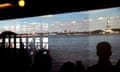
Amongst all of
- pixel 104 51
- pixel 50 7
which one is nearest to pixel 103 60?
pixel 104 51

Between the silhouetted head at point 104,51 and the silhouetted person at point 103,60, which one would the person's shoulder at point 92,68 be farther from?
the silhouetted head at point 104,51

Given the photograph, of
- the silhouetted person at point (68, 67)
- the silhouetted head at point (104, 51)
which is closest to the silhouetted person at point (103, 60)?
the silhouetted head at point (104, 51)

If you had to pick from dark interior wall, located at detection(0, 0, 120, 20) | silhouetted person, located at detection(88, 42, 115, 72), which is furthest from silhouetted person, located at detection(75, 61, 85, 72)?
dark interior wall, located at detection(0, 0, 120, 20)

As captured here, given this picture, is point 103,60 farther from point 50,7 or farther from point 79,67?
point 50,7

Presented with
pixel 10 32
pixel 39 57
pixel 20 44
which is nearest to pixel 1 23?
pixel 10 32

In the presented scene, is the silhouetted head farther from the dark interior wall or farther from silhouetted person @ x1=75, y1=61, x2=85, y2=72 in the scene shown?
the dark interior wall

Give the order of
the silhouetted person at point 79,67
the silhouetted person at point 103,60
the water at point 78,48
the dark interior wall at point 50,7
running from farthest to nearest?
the silhouetted person at point 79,67, the dark interior wall at point 50,7, the water at point 78,48, the silhouetted person at point 103,60
